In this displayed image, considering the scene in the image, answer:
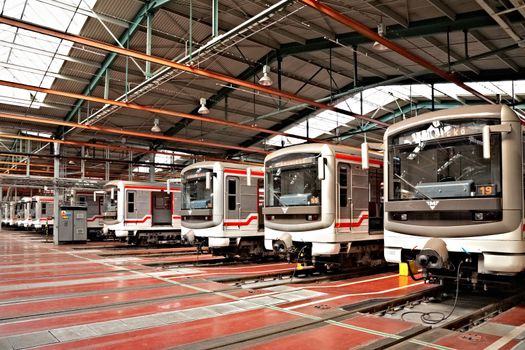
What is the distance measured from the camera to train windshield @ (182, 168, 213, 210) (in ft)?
40.0

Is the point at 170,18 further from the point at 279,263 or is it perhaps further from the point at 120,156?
the point at 120,156

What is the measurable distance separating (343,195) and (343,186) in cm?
20

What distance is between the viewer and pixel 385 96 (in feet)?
66.8

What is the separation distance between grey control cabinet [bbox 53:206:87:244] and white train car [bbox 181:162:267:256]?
32.4 feet

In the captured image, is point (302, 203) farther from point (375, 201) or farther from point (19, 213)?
point (19, 213)

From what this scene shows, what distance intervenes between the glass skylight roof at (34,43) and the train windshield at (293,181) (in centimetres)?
700

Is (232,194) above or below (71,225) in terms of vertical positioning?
above

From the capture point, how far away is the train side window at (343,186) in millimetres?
9297

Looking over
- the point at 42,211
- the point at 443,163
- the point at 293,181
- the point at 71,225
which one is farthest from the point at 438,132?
the point at 42,211

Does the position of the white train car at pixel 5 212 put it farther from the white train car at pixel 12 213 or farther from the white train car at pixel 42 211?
the white train car at pixel 42 211

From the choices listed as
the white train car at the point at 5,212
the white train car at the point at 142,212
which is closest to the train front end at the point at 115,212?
the white train car at the point at 142,212

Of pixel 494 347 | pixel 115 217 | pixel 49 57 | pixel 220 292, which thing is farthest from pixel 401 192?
pixel 115 217

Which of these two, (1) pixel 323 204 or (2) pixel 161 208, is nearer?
(1) pixel 323 204

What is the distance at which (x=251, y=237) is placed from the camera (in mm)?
12461
